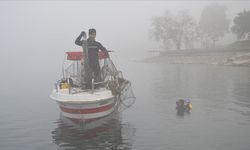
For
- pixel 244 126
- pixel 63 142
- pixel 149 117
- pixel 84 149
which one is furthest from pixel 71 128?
pixel 244 126

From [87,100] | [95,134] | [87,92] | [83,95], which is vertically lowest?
[95,134]

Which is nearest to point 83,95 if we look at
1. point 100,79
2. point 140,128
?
point 100,79

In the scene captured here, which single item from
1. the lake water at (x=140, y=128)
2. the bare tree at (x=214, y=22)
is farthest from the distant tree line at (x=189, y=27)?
the lake water at (x=140, y=128)

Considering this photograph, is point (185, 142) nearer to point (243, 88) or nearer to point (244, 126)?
point (244, 126)

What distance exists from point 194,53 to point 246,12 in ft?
65.8

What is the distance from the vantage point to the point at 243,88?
3547 cm

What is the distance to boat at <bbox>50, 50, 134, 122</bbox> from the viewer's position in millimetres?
18172

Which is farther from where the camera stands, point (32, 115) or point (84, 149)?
point (32, 115)

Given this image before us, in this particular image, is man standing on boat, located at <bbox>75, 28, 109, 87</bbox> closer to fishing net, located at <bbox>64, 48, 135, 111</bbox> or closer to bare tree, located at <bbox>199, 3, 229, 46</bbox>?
fishing net, located at <bbox>64, 48, 135, 111</bbox>

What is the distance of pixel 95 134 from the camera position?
1798cm

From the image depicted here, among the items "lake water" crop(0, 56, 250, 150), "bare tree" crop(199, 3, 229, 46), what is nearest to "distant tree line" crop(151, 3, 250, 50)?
"bare tree" crop(199, 3, 229, 46)

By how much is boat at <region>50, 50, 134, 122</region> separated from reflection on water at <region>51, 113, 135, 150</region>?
1.89ft

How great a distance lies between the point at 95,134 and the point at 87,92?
8.87 feet

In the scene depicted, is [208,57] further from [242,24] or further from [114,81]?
[114,81]
